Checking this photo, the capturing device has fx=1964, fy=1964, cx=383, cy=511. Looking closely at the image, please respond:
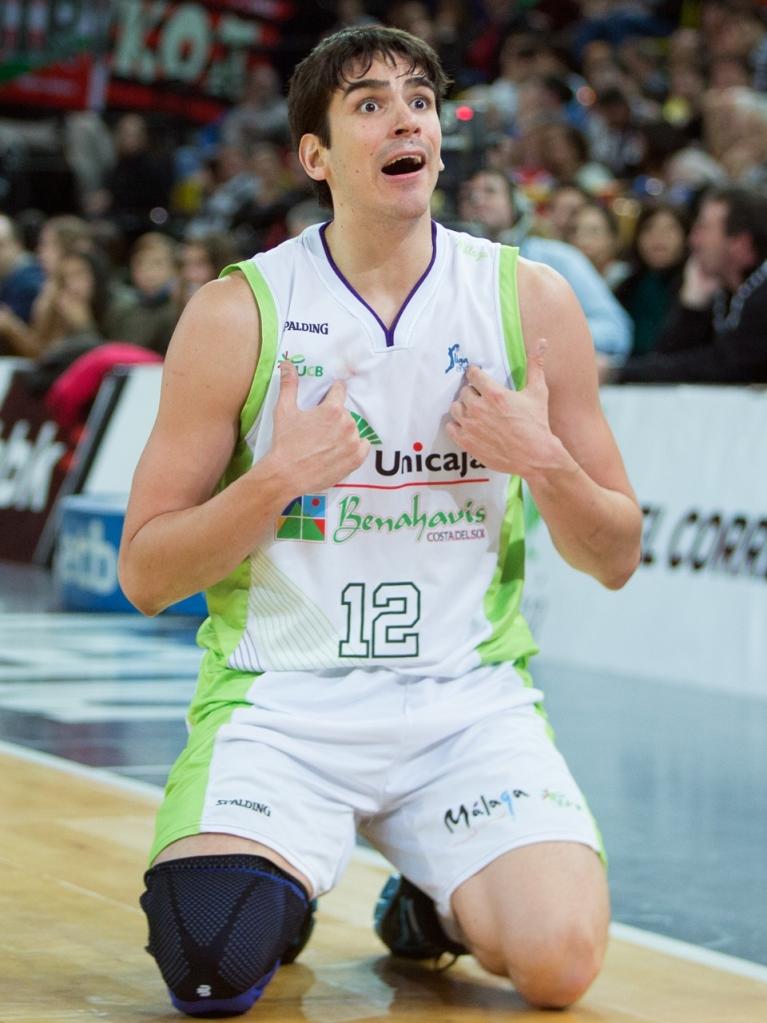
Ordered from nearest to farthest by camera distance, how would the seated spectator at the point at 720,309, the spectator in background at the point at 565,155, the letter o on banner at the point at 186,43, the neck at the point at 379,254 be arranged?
the neck at the point at 379,254 < the seated spectator at the point at 720,309 < the spectator in background at the point at 565,155 < the letter o on banner at the point at 186,43

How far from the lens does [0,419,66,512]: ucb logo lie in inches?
413

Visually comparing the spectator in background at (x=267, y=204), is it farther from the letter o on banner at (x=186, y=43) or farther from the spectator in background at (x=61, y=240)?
the letter o on banner at (x=186, y=43)

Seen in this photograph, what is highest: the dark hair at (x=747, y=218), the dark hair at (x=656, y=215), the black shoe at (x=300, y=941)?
the dark hair at (x=656, y=215)

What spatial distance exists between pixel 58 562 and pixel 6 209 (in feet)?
29.0

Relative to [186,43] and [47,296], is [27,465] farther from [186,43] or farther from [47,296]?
[186,43]

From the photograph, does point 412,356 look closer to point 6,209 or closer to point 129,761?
point 129,761

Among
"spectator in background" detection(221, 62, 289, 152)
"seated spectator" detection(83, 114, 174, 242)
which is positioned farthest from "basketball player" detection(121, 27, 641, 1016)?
"seated spectator" detection(83, 114, 174, 242)

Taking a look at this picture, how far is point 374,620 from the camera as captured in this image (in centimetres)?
331

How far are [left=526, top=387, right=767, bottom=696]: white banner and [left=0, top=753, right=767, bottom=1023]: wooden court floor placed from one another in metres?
2.92

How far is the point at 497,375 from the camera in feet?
11.1

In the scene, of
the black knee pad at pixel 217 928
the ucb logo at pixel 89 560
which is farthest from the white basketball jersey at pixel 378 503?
the ucb logo at pixel 89 560

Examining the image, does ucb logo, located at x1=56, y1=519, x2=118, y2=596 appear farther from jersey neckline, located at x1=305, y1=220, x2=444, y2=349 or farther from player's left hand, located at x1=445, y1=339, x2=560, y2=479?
player's left hand, located at x1=445, y1=339, x2=560, y2=479

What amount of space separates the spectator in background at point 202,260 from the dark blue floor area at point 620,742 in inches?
104

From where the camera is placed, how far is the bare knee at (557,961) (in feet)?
10.2
